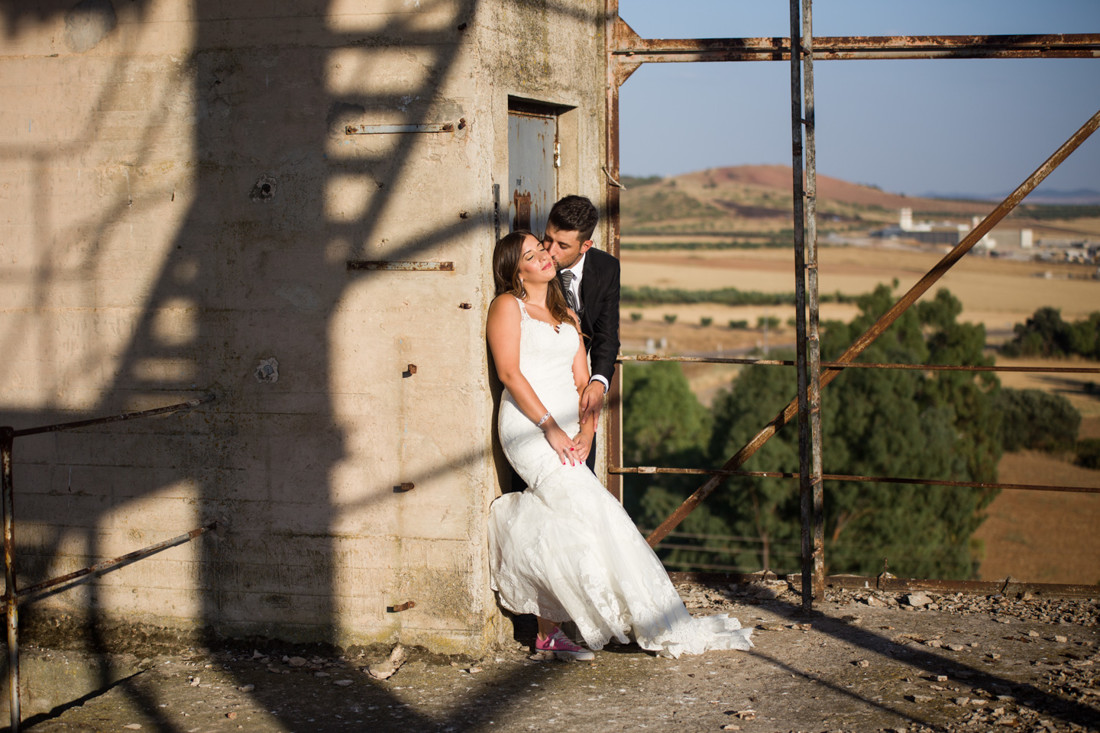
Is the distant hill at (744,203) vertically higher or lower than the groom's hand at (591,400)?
higher

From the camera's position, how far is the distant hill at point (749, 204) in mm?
107250

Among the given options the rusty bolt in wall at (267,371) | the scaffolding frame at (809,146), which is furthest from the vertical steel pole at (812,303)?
the rusty bolt in wall at (267,371)

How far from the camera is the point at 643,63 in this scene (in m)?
5.19

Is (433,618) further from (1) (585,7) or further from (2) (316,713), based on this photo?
(1) (585,7)

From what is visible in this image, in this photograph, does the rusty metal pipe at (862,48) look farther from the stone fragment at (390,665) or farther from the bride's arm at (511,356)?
the stone fragment at (390,665)

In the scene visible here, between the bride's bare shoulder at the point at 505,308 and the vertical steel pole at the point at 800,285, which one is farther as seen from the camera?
the vertical steel pole at the point at 800,285

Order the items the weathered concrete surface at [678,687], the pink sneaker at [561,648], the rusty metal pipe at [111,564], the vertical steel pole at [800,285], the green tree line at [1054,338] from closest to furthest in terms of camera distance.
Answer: the rusty metal pipe at [111,564] → the weathered concrete surface at [678,687] → the pink sneaker at [561,648] → the vertical steel pole at [800,285] → the green tree line at [1054,338]

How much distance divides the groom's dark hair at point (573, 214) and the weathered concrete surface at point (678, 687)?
1937 millimetres

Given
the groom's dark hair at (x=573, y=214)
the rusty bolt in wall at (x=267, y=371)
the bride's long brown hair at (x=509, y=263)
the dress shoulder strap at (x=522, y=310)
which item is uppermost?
the groom's dark hair at (x=573, y=214)

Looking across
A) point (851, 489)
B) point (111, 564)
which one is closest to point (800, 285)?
point (111, 564)

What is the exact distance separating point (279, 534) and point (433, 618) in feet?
2.70

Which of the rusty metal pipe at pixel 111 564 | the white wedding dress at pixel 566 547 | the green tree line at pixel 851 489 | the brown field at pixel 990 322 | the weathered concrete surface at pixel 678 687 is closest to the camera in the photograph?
the rusty metal pipe at pixel 111 564

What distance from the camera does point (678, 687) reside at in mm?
4023

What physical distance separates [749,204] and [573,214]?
11757 cm
